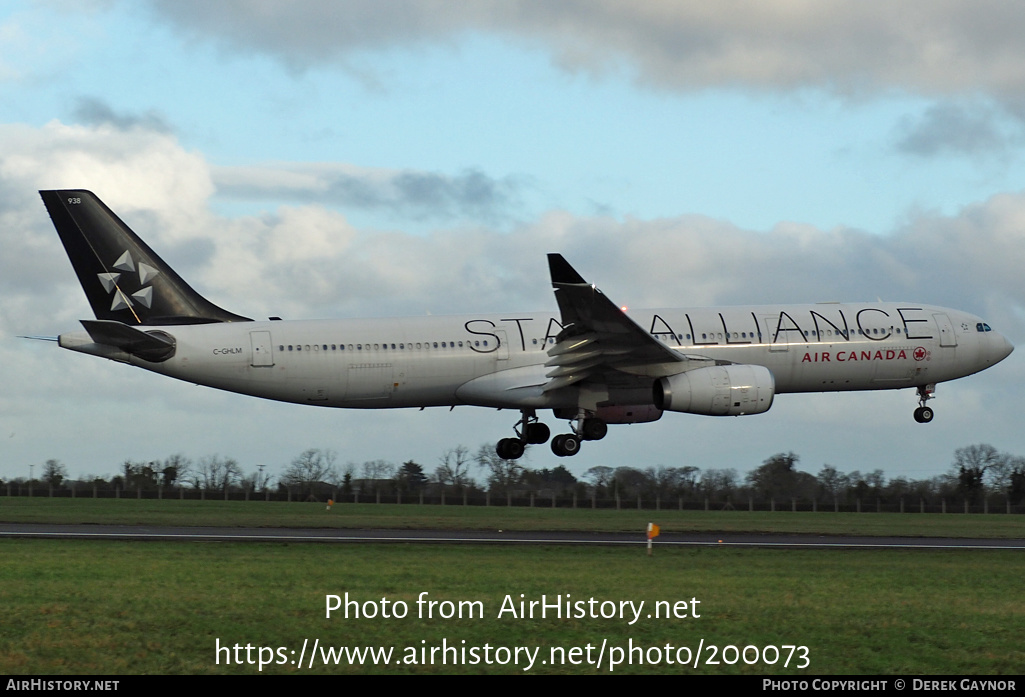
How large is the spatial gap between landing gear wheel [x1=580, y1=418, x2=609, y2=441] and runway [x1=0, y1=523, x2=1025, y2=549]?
22.0 feet

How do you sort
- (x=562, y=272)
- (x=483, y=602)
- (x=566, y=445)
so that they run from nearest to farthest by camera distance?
(x=483, y=602), (x=562, y=272), (x=566, y=445)

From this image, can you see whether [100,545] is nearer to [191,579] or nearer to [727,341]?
[191,579]

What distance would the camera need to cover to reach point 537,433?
5009 centimetres

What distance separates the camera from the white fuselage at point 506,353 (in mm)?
45094

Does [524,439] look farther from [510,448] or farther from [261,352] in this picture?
[261,352]

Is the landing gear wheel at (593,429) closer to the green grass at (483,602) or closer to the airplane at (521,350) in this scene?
the airplane at (521,350)

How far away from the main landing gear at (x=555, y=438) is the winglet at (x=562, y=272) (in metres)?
7.33

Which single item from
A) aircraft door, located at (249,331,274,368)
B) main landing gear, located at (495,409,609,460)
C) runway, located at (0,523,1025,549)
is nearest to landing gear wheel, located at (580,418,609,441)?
main landing gear, located at (495,409,609,460)

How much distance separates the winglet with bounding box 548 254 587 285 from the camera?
135 feet

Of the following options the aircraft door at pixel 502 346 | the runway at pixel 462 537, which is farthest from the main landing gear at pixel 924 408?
the aircraft door at pixel 502 346

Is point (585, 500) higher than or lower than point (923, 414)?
lower

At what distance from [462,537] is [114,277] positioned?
60.9 feet

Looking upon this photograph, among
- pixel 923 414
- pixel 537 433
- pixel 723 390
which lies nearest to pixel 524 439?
pixel 537 433
